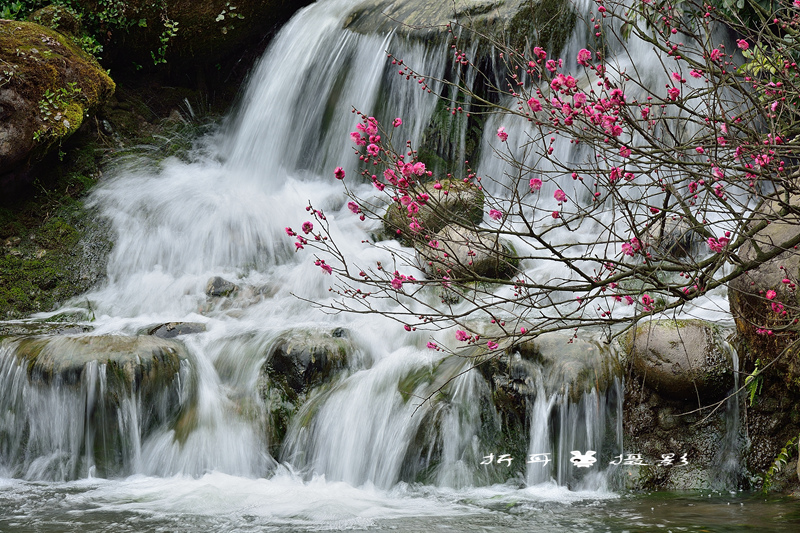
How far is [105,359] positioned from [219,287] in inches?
88.2

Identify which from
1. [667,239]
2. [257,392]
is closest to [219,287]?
[257,392]

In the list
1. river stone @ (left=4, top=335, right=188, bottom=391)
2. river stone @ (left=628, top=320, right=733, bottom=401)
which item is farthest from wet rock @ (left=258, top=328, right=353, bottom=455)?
river stone @ (left=628, top=320, right=733, bottom=401)

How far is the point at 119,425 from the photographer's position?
5.39m

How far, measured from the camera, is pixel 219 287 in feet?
24.8

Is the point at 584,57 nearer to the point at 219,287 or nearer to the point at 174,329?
the point at 174,329

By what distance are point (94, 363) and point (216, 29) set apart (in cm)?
752

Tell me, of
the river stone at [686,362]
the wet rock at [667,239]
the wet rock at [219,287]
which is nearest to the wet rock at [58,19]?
the wet rock at [219,287]

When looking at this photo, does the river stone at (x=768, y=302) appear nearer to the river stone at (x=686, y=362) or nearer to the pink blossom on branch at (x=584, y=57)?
the river stone at (x=686, y=362)

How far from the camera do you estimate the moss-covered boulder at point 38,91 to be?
7895mm

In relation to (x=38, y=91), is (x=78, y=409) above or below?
below

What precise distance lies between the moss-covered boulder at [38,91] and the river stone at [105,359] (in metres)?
3.39

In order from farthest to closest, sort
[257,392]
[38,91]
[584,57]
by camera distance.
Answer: [38,91] → [257,392] → [584,57]

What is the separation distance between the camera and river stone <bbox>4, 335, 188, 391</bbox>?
539cm

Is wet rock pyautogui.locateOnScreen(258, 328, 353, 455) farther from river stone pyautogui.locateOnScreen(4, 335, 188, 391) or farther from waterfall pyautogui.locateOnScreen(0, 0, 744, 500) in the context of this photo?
river stone pyautogui.locateOnScreen(4, 335, 188, 391)
